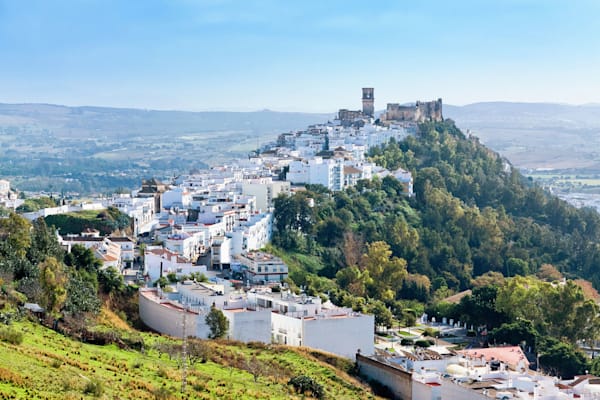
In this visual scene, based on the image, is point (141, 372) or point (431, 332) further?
point (431, 332)

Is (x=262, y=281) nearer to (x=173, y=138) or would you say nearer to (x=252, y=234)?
(x=252, y=234)

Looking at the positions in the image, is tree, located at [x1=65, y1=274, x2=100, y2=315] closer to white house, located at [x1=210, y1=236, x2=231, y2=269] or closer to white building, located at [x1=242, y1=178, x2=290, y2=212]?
white house, located at [x1=210, y1=236, x2=231, y2=269]

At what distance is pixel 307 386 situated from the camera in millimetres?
20672

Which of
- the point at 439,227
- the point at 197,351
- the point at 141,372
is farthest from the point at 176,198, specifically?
the point at 141,372

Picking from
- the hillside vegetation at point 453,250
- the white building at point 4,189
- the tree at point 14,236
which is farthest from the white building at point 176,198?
the tree at point 14,236

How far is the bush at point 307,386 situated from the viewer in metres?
20.5

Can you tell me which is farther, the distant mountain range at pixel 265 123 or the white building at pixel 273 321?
the distant mountain range at pixel 265 123

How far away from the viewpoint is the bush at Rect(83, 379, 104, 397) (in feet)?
51.6

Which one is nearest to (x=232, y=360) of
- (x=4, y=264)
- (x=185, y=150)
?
(x=4, y=264)

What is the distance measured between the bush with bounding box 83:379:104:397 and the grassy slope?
2.9 inches

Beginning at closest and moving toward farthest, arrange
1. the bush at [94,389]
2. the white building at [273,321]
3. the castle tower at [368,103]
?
1. the bush at [94,389]
2. the white building at [273,321]
3. the castle tower at [368,103]

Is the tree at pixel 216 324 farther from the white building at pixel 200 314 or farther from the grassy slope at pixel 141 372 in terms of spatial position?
the grassy slope at pixel 141 372

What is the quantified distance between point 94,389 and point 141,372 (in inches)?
132

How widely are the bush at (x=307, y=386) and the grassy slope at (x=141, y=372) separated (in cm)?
23
